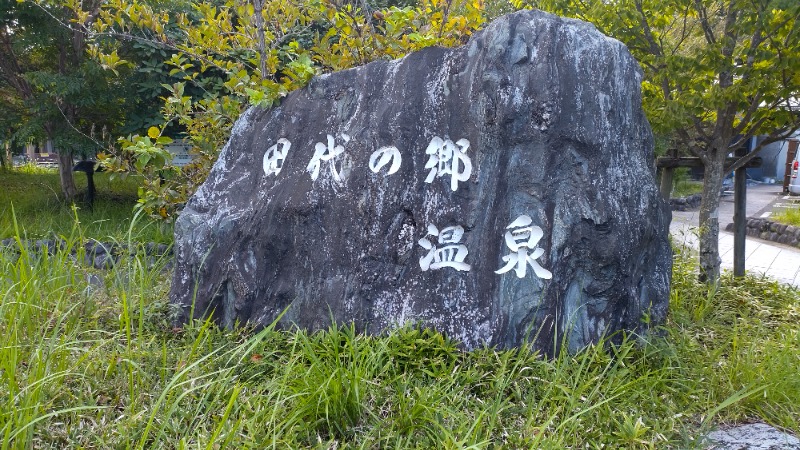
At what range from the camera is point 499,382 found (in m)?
2.67

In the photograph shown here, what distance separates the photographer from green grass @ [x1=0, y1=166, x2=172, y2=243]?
586 cm

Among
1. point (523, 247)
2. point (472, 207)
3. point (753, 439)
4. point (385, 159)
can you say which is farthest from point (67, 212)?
point (753, 439)

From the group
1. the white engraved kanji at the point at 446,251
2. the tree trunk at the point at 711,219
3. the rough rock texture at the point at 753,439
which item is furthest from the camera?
the tree trunk at the point at 711,219

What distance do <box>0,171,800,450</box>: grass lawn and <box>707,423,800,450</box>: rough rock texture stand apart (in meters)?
0.07

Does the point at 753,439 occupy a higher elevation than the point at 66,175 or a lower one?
lower

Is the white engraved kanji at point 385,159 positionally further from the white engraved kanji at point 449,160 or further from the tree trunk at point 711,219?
the tree trunk at point 711,219

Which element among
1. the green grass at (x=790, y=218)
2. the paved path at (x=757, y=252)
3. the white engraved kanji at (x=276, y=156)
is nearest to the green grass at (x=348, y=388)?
the white engraved kanji at (x=276, y=156)

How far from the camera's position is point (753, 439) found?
2684mm

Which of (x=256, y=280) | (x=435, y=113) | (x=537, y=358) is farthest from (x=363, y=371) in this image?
(x=435, y=113)

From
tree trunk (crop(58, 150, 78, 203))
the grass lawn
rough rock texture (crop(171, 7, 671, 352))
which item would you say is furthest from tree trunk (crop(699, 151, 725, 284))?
tree trunk (crop(58, 150, 78, 203))

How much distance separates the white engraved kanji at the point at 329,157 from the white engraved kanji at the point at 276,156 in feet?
0.69

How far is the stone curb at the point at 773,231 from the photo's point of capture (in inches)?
329

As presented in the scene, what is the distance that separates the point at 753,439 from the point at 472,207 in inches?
61.6

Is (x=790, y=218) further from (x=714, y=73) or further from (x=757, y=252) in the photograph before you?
(x=714, y=73)
